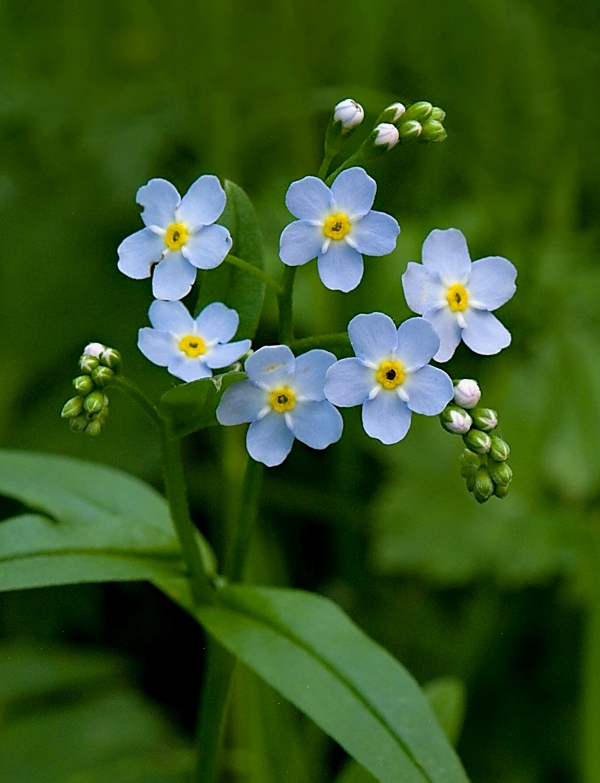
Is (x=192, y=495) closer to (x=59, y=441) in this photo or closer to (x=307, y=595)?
(x=59, y=441)

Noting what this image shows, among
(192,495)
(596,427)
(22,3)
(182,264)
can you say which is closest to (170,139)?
(22,3)

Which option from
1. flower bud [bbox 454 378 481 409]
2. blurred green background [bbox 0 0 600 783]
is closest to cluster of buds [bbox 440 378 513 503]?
flower bud [bbox 454 378 481 409]

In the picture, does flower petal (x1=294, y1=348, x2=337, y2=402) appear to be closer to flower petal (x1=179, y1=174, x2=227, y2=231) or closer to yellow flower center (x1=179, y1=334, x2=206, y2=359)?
yellow flower center (x1=179, y1=334, x2=206, y2=359)

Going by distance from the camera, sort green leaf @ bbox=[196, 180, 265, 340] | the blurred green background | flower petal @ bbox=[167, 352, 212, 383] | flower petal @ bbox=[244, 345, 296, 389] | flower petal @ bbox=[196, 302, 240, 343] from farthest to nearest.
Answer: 1. the blurred green background
2. green leaf @ bbox=[196, 180, 265, 340]
3. flower petal @ bbox=[196, 302, 240, 343]
4. flower petal @ bbox=[167, 352, 212, 383]
5. flower petal @ bbox=[244, 345, 296, 389]

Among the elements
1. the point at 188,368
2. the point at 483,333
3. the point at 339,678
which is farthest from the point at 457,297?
the point at 339,678

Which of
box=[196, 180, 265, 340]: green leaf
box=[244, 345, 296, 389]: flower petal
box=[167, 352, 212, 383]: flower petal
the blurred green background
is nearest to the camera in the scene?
box=[244, 345, 296, 389]: flower petal

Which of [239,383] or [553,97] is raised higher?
[239,383]
